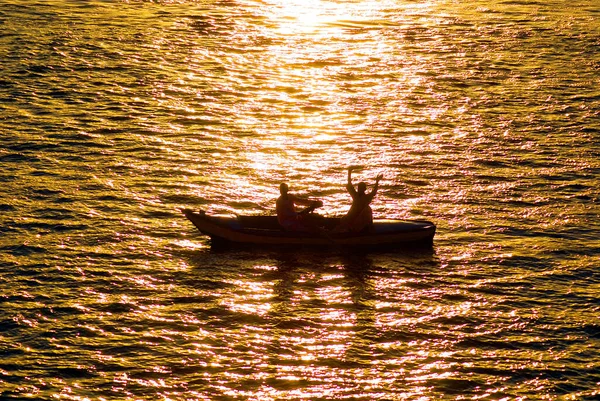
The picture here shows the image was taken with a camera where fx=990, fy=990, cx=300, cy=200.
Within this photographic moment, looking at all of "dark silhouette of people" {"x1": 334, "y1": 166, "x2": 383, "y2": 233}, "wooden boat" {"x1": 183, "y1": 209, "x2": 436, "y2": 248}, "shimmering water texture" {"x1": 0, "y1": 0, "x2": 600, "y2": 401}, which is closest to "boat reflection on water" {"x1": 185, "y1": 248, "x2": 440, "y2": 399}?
"shimmering water texture" {"x1": 0, "y1": 0, "x2": 600, "y2": 401}

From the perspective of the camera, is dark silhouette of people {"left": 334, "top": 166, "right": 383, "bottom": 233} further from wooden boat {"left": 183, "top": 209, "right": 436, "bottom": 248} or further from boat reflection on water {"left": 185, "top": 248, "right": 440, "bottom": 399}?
boat reflection on water {"left": 185, "top": 248, "right": 440, "bottom": 399}

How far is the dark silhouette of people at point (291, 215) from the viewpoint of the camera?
28.2 meters

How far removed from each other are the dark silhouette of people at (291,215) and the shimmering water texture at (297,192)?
83 centimetres

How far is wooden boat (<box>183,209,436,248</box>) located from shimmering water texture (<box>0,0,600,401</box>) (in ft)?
1.45

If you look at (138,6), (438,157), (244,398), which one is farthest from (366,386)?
(138,6)

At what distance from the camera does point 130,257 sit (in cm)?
2805

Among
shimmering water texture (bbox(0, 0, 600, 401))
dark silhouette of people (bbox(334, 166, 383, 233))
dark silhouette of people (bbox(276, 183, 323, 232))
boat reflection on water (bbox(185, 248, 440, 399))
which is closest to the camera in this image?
boat reflection on water (bbox(185, 248, 440, 399))

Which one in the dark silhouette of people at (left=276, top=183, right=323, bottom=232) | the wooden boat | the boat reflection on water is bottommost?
the boat reflection on water

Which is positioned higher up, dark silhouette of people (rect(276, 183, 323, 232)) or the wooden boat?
dark silhouette of people (rect(276, 183, 323, 232))

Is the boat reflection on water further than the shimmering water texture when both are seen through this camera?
No

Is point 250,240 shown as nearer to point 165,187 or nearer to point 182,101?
point 165,187

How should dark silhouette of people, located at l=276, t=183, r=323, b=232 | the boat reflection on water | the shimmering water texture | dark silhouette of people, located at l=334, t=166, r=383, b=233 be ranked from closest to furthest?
1. the boat reflection on water
2. the shimmering water texture
3. dark silhouette of people, located at l=276, t=183, r=323, b=232
4. dark silhouette of people, located at l=334, t=166, r=383, b=233

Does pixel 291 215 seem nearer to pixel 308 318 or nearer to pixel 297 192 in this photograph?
pixel 297 192

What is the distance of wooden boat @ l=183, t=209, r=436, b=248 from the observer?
2831 centimetres
